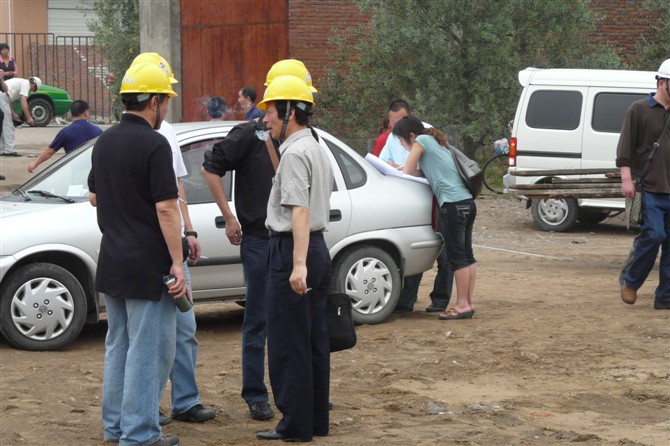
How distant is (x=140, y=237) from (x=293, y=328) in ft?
3.15

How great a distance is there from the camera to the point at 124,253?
579 cm

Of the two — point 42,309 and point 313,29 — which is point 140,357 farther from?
point 313,29

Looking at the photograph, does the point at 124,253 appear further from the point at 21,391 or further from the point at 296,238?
the point at 21,391

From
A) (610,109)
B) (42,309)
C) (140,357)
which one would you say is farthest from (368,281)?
(610,109)

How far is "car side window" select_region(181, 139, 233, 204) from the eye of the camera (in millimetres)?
9117

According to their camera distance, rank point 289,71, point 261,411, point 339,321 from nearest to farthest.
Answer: point 339,321, point 289,71, point 261,411

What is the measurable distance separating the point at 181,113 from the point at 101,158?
18989 mm

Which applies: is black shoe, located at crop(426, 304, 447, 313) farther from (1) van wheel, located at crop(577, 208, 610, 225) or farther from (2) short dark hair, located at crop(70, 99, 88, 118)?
(1) van wheel, located at crop(577, 208, 610, 225)

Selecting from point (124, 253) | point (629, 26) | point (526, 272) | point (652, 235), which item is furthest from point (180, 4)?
point (124, 253)

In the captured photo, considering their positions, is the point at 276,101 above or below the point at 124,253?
above

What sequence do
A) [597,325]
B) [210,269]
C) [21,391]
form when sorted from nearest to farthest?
[21,391] < [210,269] < [597,325]

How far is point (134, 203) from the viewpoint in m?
5.79

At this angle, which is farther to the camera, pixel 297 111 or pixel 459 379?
pixel 459 379

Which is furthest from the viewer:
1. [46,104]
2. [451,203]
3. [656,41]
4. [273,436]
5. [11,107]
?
[46,104]
